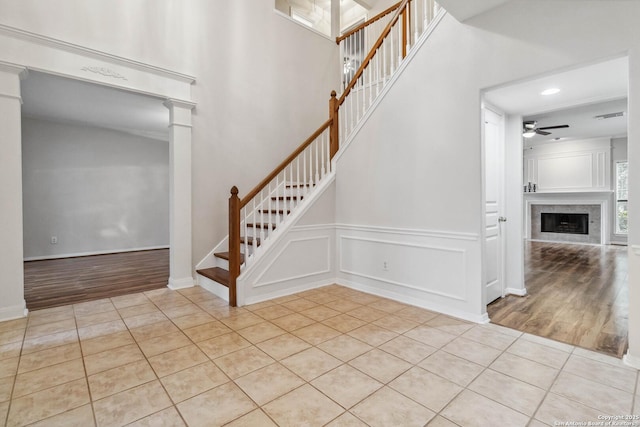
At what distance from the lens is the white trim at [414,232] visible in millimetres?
3007

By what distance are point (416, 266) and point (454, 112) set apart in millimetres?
1678

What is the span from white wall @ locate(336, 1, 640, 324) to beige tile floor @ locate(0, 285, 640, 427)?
0.71m

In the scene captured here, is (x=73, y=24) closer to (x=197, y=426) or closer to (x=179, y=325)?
(x=179, y=325)

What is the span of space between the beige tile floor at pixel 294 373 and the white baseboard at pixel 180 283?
0.88 m

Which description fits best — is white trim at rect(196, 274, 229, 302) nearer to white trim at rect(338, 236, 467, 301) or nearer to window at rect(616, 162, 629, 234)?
white trim at rect(338, 236, 467, 301)

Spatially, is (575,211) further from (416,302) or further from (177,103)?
(177,103)

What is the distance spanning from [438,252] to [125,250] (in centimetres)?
681

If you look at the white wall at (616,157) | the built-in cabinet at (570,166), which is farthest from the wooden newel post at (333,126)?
the white wall at (616,157)

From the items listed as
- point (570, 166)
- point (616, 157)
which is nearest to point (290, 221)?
point (570, 166)

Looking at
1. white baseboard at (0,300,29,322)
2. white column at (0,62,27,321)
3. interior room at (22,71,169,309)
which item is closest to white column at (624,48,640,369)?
interior room at (22,71,169,309)

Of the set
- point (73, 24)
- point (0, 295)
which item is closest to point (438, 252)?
point (0, 295)

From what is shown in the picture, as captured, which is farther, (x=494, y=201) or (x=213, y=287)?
(x=213, y=287)

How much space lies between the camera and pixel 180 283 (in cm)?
408

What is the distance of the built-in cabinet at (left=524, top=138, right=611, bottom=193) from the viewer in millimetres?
7883
